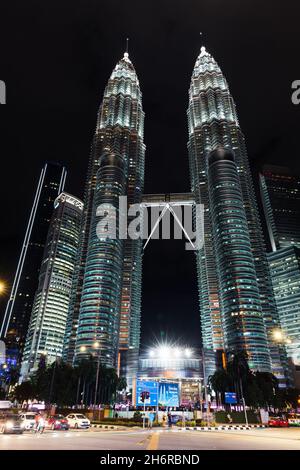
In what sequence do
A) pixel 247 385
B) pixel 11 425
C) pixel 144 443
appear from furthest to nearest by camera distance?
pixel 247 385 → pixel 11 425 → pixel 144 443

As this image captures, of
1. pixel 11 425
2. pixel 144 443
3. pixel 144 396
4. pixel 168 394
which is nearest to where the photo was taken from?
pixel 144 443

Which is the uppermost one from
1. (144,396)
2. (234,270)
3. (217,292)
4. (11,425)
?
(217,292)

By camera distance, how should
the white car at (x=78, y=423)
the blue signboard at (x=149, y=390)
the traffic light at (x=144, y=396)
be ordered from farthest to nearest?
the blue signboard at (x=149, y=390) < the white car at (x=78, y=423) < the traffic light at (x=144, y=396)

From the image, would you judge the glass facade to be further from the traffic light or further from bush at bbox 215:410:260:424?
the traffic light

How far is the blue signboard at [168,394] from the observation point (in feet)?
130

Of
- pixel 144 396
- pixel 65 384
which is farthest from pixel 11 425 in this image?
pixel 65 384

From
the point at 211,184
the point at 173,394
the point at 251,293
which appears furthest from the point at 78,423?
the point at 211,184

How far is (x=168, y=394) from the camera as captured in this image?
40.1m

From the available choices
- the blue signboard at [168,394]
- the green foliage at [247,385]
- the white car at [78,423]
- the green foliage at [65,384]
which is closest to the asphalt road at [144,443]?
the white car at [78,423]

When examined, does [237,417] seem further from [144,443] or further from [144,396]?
[144,443]

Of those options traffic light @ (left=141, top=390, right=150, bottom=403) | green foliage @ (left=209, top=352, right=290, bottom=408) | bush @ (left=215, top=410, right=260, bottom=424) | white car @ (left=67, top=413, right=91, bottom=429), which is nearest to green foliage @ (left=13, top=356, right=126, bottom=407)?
green foliage @ (left=209, top=352, right=290, bottom=408)

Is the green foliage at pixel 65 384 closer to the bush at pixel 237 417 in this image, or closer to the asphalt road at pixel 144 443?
the bush at pixel 237 417
